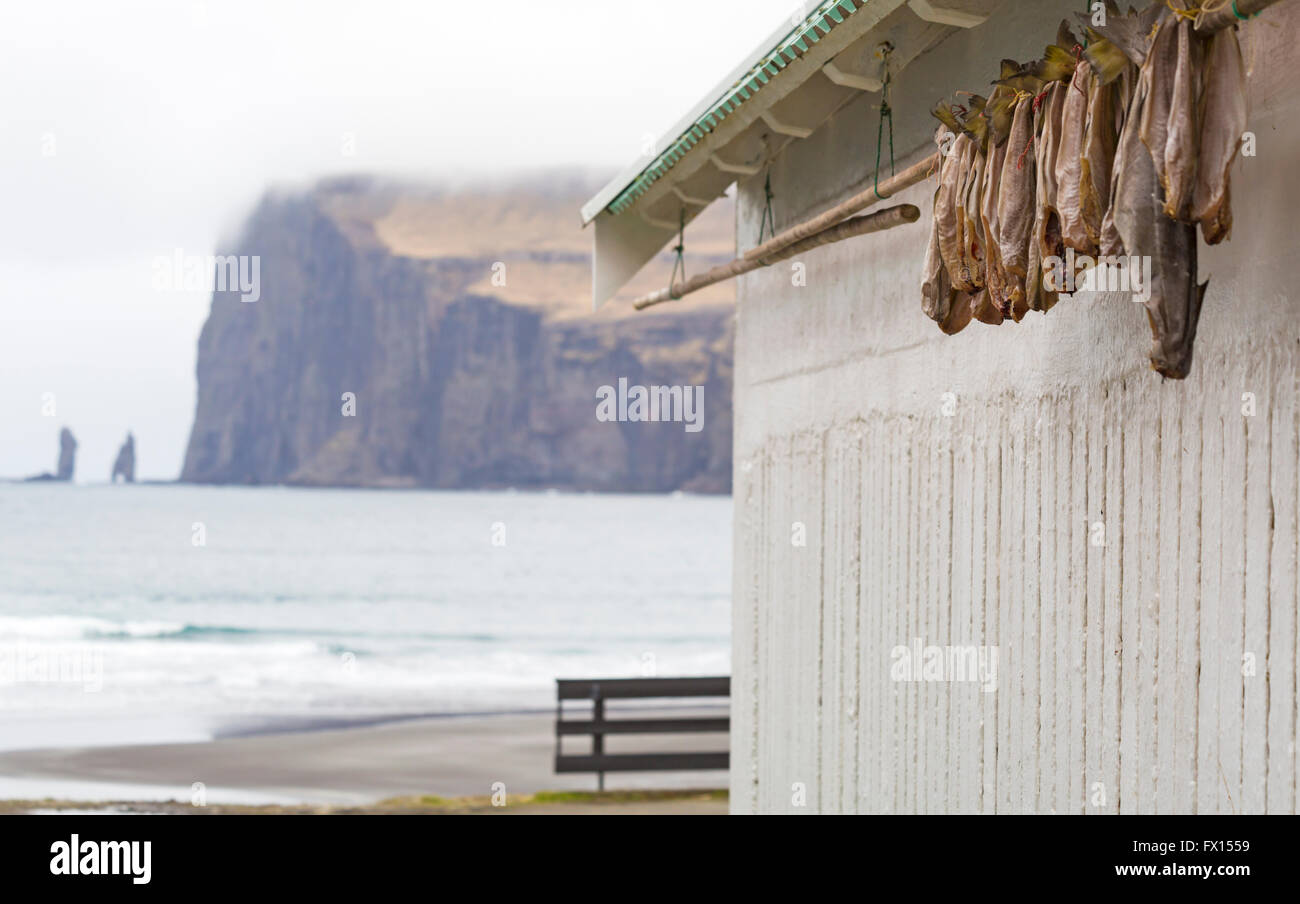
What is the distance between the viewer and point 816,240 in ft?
16.5

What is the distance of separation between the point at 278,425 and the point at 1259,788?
101 metres

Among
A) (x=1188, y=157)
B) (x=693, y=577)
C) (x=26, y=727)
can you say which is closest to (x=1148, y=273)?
(x=1188, y=157)

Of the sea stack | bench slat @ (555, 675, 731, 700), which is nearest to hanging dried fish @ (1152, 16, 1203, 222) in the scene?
bench slat @ (555, 675, 731, 700)

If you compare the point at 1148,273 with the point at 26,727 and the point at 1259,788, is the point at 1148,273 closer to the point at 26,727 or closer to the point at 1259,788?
the point at 1259,788

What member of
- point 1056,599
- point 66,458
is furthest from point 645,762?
point 66,458

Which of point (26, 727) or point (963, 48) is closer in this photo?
point (963, 48)

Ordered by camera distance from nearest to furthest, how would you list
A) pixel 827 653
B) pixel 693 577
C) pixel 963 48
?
pixel 963 48 → pixel 827 653 → pixel 693 577

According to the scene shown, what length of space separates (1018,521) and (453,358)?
94.1 m

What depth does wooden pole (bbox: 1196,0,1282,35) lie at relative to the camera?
2.58 meters

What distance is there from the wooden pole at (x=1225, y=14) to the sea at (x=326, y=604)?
15248 millimetres

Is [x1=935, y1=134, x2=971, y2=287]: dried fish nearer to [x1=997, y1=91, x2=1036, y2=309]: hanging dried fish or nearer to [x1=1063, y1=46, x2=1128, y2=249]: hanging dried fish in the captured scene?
[x1=997, y1=91, x2=1036, y2=309]: hanging dried fish

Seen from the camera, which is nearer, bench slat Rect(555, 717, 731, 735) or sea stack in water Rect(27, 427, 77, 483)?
bench slat Rect(555, 717, 731, 735)

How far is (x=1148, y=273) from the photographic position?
9.48 ft

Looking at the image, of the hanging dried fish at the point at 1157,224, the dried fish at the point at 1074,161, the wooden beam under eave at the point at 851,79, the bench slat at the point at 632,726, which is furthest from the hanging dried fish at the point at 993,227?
the bench slat at the point at 632,726
